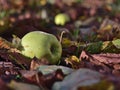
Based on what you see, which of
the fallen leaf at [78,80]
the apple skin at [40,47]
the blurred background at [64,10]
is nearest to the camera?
the fallen leaf at [78,80]

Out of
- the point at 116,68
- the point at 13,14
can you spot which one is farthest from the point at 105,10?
the point at 116,68

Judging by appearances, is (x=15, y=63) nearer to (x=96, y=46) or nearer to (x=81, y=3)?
(x=96, y=46)

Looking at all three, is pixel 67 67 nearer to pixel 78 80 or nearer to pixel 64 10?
pixel 78 80

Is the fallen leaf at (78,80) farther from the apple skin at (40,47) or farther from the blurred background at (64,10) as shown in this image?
the blurred background at (64,10)

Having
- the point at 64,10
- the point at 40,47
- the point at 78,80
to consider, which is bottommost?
the point at 78,80

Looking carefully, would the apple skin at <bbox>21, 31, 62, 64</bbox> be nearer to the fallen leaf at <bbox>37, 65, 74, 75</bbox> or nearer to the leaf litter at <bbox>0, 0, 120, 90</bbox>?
the leaf litter at <bbox>0, 0, 120, 90</bbox>

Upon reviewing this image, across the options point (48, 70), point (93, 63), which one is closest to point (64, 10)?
point (93, 63)

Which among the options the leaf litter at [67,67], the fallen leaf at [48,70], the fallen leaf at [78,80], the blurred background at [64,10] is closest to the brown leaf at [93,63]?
the leaf litter at [67,67]

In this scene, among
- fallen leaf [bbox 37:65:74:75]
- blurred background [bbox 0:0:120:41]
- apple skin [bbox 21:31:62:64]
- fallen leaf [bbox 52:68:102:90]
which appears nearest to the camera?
fallen leaf [bbox 52:68:102:90]

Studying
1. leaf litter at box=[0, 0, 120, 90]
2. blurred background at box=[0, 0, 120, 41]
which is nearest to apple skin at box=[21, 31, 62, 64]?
leaf litter at box=[0, 0, 120, 90]
